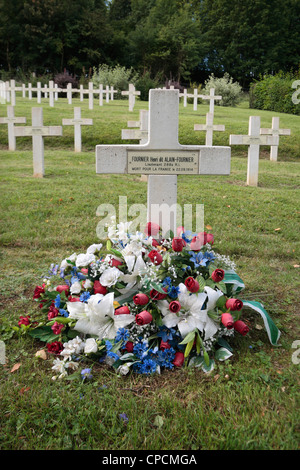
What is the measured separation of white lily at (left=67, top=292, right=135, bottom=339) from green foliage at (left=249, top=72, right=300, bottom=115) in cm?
1846

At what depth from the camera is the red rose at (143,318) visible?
92.7 inches

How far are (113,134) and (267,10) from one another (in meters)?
32.7

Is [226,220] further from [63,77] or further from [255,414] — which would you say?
[63,77]

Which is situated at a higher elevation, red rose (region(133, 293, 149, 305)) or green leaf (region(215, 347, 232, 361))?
red rose (region(133, 293, 149, 305))

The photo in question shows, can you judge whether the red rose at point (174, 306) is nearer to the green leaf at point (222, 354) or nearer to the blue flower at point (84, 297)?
the green leaf at point (222, 354)

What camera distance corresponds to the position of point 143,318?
236 centimetres

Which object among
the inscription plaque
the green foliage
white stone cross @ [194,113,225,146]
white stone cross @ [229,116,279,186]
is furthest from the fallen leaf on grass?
the green foliage

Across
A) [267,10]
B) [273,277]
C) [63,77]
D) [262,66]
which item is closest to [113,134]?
[273,277]

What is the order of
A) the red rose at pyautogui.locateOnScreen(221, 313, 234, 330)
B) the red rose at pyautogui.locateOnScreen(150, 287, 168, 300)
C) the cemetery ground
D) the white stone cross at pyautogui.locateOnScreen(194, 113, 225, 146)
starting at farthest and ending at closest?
the white stone cross at pyautogui.locateOnScreen(194, 113, 225, 146) < the red rose at pyautogui.locateOnScreen(150, 287, 168, 300) < the red rose at pyautogui.locateOnScreen(221, 313, 234, 330) < the cemetery ground

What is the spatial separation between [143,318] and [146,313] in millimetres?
40

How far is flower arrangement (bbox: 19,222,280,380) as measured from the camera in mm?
2398

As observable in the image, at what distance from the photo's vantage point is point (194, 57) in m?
34.7

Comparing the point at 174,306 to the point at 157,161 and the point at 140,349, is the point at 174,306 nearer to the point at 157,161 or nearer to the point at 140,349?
the point at 140,349
